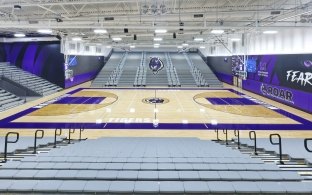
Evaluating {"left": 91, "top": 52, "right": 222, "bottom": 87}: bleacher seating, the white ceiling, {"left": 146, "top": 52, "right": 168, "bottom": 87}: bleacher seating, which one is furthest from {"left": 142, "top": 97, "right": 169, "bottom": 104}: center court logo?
{"left": 146, "top": 52, "right": 168, "bottom": 87}: bleacher seating

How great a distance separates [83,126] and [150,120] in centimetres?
313

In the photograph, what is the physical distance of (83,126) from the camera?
38.7 ft

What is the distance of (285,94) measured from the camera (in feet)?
Result: 56.1

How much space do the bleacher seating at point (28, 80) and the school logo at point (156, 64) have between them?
40.7ft

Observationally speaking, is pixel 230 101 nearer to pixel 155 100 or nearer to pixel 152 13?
pixel 155 100

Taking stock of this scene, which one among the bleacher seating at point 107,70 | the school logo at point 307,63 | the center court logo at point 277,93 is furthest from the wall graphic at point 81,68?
the school logo at point 307,63

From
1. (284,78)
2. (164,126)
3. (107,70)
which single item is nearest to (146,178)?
(164,126)

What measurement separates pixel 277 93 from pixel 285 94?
114cm

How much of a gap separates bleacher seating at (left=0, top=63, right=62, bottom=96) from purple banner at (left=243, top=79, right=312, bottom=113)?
662 inches

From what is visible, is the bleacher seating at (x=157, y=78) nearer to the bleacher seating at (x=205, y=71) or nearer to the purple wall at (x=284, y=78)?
the bleacher seating at (x=205, y=71)

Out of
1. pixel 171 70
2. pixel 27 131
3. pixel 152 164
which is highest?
pixel 171 70

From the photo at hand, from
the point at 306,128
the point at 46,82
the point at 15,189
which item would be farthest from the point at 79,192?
the point at 46,82

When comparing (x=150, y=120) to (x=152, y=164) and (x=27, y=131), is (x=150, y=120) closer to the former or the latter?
(x=27, y=131)

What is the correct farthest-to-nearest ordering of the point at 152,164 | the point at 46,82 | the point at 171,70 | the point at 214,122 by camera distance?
the point at 171,70
the point at 46,82
the point at 214,122
the point at 152,164
